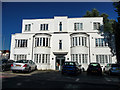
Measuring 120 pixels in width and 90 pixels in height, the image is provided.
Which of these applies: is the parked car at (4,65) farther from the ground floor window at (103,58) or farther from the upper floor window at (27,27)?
the ground floor window at (103,58)

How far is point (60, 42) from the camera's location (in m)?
23.2

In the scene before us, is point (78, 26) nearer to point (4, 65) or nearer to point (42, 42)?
point (42, 42)

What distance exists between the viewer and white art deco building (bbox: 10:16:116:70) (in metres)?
21.8

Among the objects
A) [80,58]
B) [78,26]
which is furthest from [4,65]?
[78,26]

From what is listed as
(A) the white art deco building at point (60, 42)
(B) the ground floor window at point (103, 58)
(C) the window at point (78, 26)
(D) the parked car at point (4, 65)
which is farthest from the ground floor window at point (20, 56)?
(B) the ground floor window at point (103, 58)

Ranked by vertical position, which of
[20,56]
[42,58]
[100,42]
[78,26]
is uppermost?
[78,26]

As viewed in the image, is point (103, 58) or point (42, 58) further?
point (42, 58)

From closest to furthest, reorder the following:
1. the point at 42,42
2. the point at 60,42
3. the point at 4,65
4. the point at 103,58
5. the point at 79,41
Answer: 1. the point at 4,65
2. the point at 103,58
3. the point at 79,41
4. the point at 42,42
5. the point at 60,42

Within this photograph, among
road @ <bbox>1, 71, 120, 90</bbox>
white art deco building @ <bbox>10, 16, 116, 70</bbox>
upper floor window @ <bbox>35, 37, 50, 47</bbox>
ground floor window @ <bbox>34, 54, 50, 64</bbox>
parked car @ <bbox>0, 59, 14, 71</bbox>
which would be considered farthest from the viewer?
upper floor window @ <bbox>35, 37, 50, 47</bbox>

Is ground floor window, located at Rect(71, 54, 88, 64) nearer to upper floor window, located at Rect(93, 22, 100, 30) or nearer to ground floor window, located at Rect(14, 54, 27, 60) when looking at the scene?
upper floor window, located at Rect(93, 22, 100, 30)

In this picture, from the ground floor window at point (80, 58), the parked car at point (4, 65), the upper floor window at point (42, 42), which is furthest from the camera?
the upper floor window at point (42, 42)

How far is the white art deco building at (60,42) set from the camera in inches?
859

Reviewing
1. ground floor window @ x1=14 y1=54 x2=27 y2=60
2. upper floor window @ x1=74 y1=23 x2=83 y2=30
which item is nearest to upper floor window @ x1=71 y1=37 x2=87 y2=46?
upper floor window @ x1=74 y1=23 x2=83 y2=30

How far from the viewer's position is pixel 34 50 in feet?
75.3
